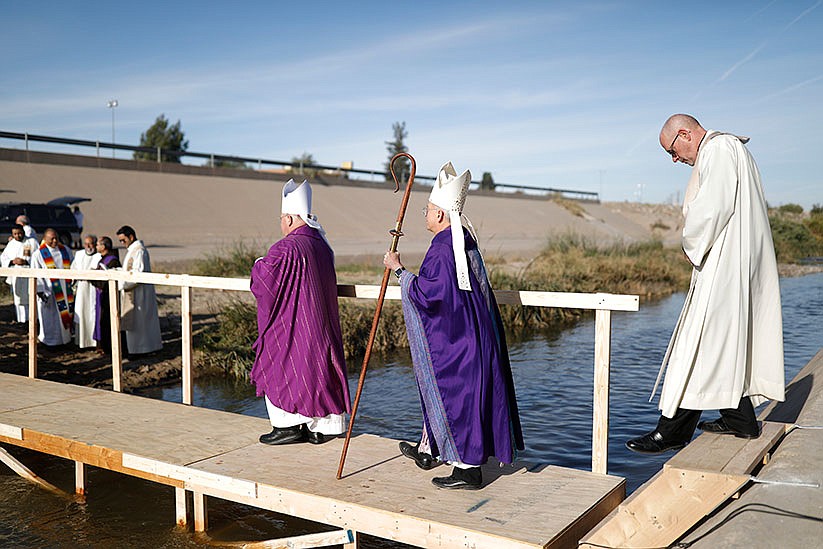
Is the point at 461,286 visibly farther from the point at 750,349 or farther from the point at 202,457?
the point at 202,457

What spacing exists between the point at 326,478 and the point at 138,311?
715cm

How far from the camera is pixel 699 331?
4.36 m

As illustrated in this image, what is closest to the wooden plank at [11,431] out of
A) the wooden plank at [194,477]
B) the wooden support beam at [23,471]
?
the wooden support beam at [23,471]

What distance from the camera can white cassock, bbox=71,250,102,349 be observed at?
11532 mm

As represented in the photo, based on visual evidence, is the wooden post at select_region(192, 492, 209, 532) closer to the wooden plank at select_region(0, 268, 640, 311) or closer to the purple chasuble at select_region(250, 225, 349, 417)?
the purple chasuble at select_region(250, 225, 349, 417)

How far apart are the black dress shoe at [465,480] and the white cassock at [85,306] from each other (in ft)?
27.3

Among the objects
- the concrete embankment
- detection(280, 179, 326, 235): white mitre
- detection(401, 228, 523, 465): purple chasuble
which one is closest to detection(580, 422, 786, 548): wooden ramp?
detection(401, 228, 523, 465): purple chasuble

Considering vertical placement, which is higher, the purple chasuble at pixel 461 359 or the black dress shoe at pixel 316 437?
the purple chasuble at pixel 461 359

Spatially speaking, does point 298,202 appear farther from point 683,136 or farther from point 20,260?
point 20,260

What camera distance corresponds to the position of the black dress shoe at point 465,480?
4457mm

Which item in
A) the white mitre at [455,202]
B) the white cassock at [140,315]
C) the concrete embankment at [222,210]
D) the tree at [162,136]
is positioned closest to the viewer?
the white mitre at [455,202]

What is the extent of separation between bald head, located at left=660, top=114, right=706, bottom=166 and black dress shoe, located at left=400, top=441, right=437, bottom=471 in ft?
7.40

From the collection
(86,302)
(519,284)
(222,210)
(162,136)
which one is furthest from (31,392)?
(162,136)

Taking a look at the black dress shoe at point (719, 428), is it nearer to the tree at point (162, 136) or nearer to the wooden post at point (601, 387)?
the wooden post at point (601, 387)
